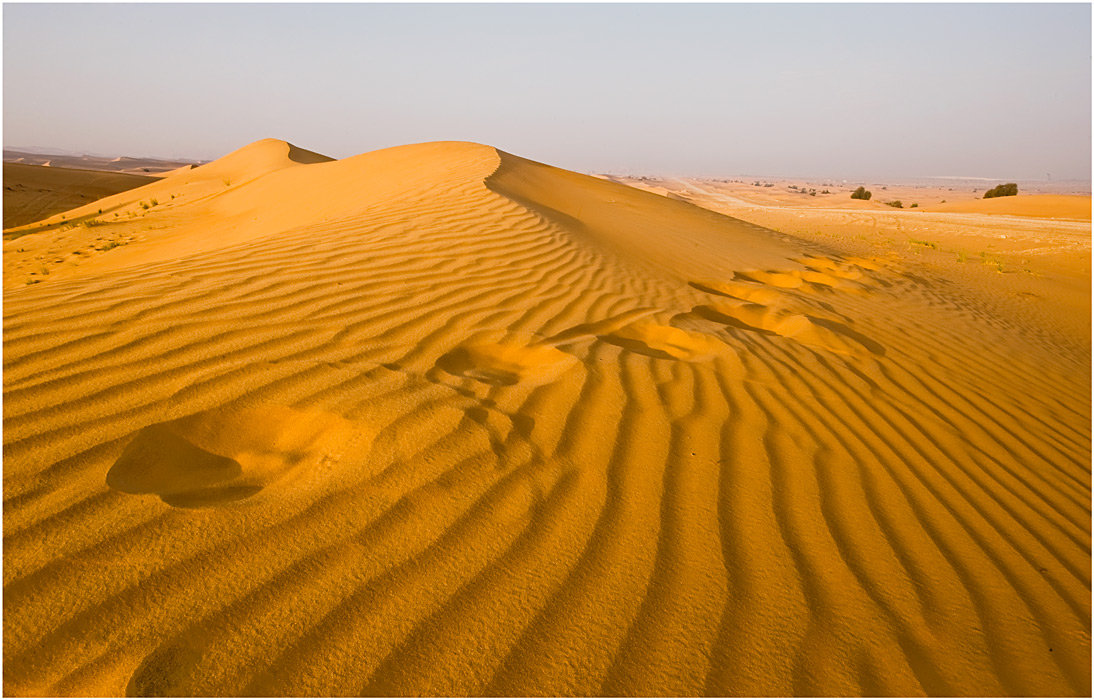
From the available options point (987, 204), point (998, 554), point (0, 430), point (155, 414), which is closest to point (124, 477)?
point (155, 414)

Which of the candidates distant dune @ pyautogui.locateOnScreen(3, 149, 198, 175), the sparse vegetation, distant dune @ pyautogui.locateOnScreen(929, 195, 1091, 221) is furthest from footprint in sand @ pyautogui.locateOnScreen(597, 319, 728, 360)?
distant dune @ pyautogui.locateOnScreen(3, 149, 198, 175)

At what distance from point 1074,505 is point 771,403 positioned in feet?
4.32

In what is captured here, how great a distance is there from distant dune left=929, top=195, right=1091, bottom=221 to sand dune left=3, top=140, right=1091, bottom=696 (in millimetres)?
22181

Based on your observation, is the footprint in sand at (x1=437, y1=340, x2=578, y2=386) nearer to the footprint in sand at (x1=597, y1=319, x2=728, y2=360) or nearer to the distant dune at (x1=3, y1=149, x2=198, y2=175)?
the footprint in sand at (x1=597, y1=319, x2=728, y2=360)

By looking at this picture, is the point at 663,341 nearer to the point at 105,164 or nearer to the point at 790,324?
the point at 790,324

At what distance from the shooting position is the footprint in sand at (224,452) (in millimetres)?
1609

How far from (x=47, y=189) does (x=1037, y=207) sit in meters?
38.0

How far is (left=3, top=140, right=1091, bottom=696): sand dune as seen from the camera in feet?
4.09

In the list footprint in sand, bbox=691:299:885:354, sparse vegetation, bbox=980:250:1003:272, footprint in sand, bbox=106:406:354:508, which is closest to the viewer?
footprint in sand, bbox=106:406:354:508

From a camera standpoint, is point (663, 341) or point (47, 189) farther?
point (47, 189)

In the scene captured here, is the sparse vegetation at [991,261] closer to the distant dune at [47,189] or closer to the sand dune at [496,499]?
the sand dune at [496,499]

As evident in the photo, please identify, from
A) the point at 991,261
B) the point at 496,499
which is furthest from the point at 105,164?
the point at 496,499

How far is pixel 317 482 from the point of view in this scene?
170 centimetres

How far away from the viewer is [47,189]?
21438 millimetres
